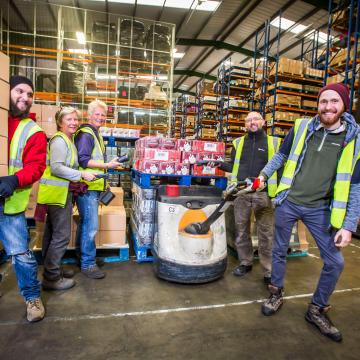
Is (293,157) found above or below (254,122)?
below

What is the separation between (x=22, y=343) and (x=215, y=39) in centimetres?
1595

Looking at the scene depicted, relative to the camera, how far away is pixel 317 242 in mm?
2549

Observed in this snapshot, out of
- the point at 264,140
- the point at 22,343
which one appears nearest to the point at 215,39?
the point at 264,140

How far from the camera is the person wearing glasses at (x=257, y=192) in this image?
3.60 m

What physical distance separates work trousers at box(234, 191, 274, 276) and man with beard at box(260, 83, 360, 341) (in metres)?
0.83

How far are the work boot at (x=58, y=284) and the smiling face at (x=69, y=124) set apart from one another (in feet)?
5.24

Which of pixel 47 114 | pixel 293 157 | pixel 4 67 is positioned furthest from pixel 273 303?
pixel 47 114

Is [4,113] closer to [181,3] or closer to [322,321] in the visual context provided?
[322,321]

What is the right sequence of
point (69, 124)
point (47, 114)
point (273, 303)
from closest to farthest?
point (273, 303)
point (69, 124)
point (47, 114)

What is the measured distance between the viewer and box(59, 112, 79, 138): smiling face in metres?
3.01

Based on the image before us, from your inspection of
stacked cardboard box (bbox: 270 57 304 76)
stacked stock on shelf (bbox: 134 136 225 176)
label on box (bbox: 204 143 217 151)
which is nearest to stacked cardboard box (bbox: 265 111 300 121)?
stacked cardboard box (bbox: 270 57 304 76)

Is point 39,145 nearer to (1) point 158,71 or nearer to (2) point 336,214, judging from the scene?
(2) point 336,214

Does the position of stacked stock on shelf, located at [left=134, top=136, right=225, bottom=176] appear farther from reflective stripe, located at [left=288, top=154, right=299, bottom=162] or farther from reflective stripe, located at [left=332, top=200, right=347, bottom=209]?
reflective stripe, located at [left=332, top=200, right=347, bottom=209]

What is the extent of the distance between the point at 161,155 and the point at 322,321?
8.24ft
